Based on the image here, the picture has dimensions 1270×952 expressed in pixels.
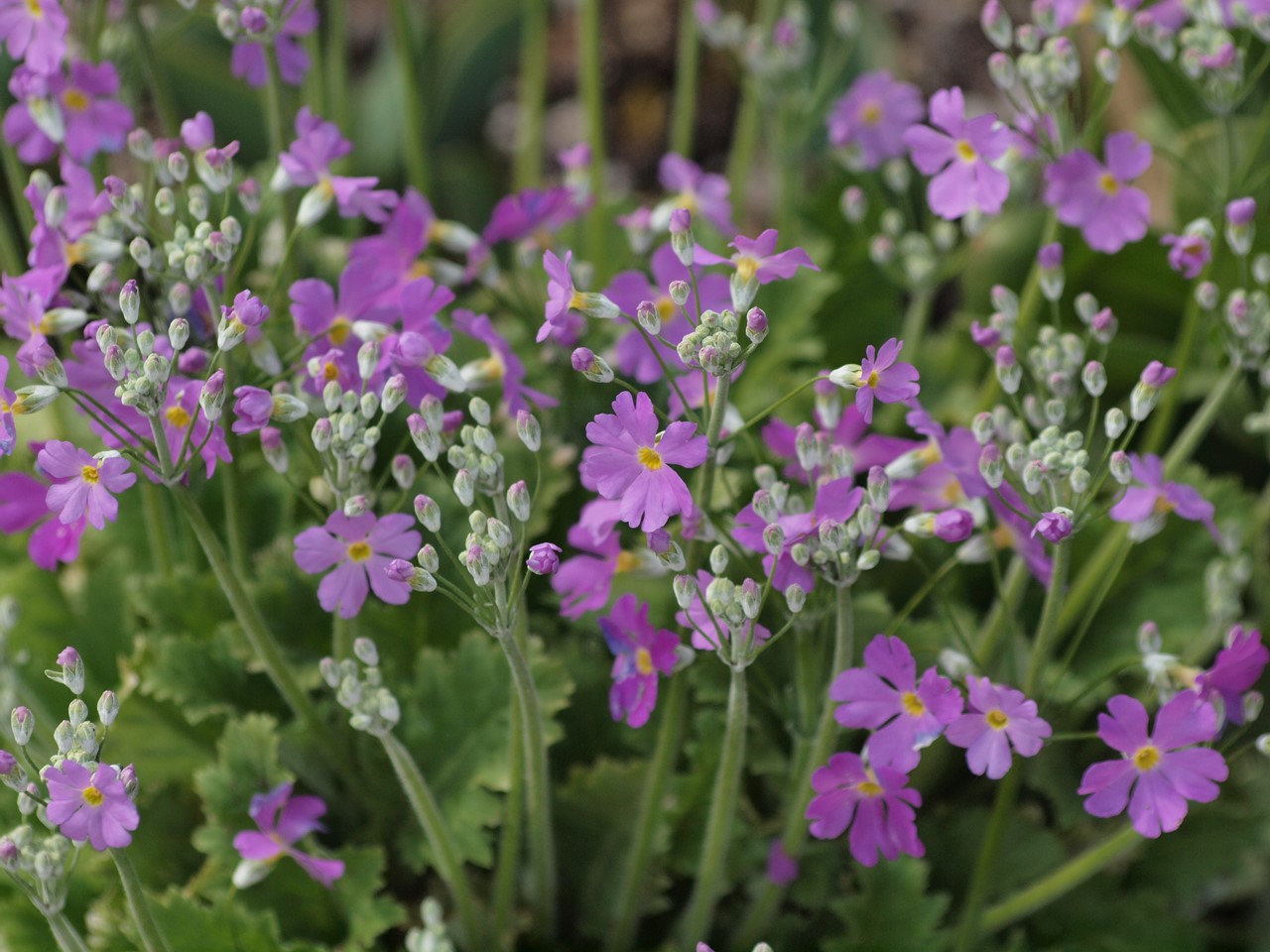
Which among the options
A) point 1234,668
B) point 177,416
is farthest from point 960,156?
point 177,416

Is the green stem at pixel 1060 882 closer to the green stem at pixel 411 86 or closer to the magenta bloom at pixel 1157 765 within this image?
the magenta bloom at pixel 1157 765

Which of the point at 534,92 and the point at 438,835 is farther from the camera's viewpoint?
the point at 534,92

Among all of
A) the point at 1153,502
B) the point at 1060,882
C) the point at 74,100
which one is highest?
the point at 74,100

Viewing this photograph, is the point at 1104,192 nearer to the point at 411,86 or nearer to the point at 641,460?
the point at 641,460

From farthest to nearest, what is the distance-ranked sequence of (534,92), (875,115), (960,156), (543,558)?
1. (534,92)
2. (875,115)
3. (960,156)
4. (543,558)

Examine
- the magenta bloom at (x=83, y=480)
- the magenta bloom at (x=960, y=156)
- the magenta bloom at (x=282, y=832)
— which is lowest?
the magenta bloom at (x=282, y=832)

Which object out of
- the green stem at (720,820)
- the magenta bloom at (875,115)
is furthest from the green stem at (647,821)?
the magenta bloom at (875,115)
